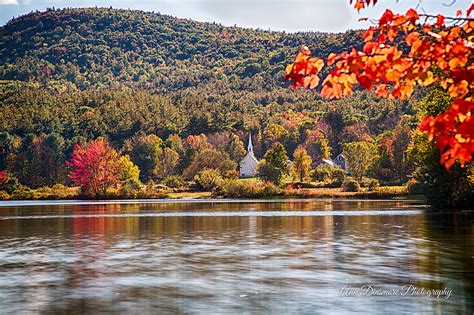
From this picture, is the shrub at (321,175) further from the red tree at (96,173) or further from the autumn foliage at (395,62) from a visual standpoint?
the autumn foliage at (395,62)

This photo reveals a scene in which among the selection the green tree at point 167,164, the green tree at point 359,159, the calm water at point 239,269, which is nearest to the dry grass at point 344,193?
the green tree at point 359,159

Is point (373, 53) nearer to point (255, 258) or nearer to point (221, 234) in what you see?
point (255, 258)

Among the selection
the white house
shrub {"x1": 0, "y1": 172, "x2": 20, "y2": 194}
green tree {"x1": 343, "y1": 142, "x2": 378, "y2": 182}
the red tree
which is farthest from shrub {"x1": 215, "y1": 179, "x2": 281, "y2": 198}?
the white house

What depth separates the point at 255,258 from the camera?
26266 millimetres

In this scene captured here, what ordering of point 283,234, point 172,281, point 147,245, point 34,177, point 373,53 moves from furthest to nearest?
1. point 34,177
2. point 283,234
3. point 147,245
4. point 172,281
5. point 373,53

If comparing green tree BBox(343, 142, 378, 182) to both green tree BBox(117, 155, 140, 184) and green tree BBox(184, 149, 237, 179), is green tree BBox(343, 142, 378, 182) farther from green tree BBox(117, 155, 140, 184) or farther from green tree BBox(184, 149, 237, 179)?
green tree BBox(117, 155, 140, 184)

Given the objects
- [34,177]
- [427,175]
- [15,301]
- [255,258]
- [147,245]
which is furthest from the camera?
[34,177]

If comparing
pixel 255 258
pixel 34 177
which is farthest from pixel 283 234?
pixel 34 177

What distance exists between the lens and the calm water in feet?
55.9

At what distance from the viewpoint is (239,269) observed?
2309 centimetres

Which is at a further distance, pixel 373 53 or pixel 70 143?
pixel 70 143

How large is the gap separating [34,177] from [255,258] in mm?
116706

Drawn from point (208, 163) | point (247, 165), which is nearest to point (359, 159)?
point (208, 163)

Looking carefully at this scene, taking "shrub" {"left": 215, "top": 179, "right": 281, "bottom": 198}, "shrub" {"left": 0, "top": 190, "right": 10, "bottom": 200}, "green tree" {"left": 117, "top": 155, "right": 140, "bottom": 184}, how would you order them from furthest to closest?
"green tree" {"left": 117, "top": 155, "right": 140, "bottom": 184}, "shrub" {"left": 0, "top": 190, "right": 10, "bottom": 200}, "shrub" {"left": 215, "top": 179, "right": 281, "bottom": 198}
